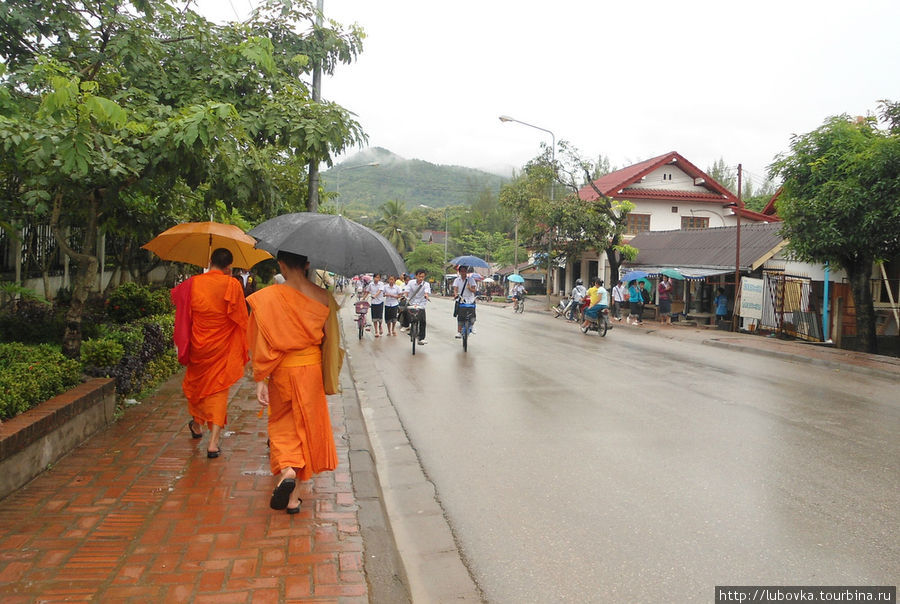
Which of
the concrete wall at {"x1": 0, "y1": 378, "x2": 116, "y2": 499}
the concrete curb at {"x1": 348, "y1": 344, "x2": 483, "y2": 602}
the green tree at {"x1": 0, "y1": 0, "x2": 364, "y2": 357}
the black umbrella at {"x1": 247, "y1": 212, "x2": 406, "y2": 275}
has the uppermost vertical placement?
the green tree at {"x1": 0, "y1": 0, "x2": 364, "y2": 357}

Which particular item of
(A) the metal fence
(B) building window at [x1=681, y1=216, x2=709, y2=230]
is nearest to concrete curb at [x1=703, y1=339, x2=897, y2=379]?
(A) the metal fence

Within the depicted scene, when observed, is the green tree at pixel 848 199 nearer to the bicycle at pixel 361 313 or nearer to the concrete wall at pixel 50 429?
the bicycle at pixel 361 313

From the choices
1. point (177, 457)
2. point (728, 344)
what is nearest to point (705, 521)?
point (177, 457)

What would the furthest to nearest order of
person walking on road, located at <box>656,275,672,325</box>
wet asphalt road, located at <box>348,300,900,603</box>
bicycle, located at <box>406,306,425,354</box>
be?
1. person walking on road, located at <box>656,275,672,325</box>
2. bicycle, located at <box>406,306,425,354</box>
3. wet asphalt road, located at <box>348,300,900,603</box>

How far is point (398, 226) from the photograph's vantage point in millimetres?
70250

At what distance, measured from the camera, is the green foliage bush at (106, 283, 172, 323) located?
9625mm

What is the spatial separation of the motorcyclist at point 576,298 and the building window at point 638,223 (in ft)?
39.6

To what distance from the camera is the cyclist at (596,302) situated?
17911 mm

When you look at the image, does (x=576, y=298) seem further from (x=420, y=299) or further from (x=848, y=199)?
(x=420, y=299)

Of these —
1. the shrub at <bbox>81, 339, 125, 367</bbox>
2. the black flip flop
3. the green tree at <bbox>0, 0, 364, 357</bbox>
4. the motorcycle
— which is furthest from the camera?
the motorcycle

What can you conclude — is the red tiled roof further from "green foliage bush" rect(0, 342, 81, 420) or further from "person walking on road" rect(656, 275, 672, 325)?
"green foliage bush" rect(0, 342, 81, 420)

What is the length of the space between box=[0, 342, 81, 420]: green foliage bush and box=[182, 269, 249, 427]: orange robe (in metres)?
1.03

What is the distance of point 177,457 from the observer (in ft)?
17.9

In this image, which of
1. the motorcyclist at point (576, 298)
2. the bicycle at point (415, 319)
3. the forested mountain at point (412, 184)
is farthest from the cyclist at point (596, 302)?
the forested mountain at point (412, 184)
